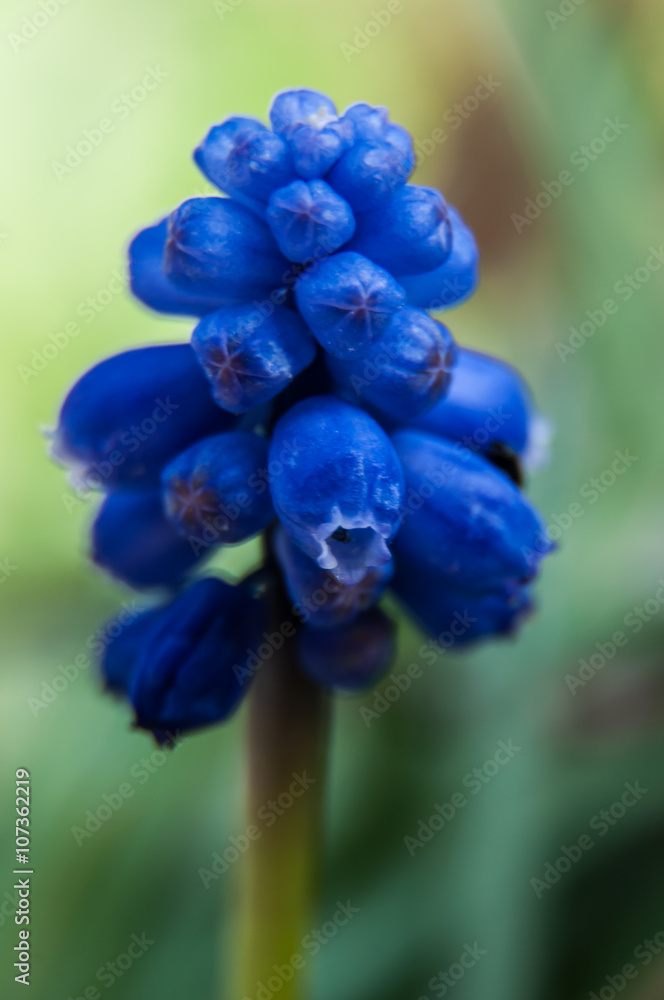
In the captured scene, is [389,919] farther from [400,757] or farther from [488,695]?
[488,695]

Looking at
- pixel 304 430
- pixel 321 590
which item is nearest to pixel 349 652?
pixel 321 590

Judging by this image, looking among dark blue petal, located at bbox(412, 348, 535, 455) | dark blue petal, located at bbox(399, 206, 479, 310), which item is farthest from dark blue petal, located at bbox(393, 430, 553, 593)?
dark blue petal, located at bbox(399, 206, 479, 310)

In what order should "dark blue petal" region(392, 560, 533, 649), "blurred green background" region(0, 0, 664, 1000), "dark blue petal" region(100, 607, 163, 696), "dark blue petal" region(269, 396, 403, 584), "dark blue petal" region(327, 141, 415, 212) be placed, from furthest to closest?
"blurred green background" region(0, 0, 664, 1000), "dark blue petal" region(100, 607, 163, 696), "dark blue petal" region(392, 560, 533, 649), "dark blue petal" region(327, 141, 415, 212), "dark blue petal" region(269, 396, 403, 584)

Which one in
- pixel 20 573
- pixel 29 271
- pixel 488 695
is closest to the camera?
pixel 488 695

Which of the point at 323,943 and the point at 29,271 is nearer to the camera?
the point at 323,943

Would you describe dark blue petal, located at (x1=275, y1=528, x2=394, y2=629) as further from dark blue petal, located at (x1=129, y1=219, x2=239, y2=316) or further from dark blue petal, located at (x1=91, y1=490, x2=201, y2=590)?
dark blue petal, located at (x1=129, y1=219, x2=239, y2=316)

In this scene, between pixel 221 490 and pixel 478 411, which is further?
pixel 478 411

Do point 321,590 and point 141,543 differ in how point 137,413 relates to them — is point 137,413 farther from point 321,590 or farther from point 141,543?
point 321,590

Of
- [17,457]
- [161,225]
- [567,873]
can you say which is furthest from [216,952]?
[161,225]
